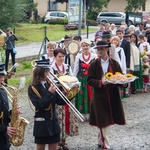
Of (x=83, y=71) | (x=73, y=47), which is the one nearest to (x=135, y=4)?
(x=73, y=47)

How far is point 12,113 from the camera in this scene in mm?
5719

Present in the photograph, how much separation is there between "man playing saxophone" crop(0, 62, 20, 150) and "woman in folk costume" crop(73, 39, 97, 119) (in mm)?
4363

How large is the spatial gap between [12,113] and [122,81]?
→ 2.46m

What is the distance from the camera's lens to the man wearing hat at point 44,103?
6.48 meters

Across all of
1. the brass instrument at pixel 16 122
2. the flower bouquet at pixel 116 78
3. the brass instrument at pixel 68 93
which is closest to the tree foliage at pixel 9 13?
the flower bouquet at pixel 116 78

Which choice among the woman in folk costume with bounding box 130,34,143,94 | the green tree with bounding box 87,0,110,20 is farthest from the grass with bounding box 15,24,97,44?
the woman in folk costume with bounding box 130,34,143,94

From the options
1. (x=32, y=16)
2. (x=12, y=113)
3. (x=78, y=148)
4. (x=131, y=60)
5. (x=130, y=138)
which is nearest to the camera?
(x=12, y=113)

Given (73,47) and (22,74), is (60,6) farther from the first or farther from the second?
(73,47)

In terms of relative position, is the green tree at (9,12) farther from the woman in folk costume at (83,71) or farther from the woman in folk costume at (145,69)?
the woman in folk costume at (83,71)

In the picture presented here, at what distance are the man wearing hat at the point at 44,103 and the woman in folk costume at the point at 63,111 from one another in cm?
150

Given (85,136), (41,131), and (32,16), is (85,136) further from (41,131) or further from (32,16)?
(32,16)

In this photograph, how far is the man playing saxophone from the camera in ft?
18.5

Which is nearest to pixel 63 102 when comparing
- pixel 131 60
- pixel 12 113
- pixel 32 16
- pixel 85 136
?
pixel 12 113

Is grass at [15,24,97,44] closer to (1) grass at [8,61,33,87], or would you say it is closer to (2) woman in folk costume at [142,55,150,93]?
(1) grass at [8,61,33,87]
